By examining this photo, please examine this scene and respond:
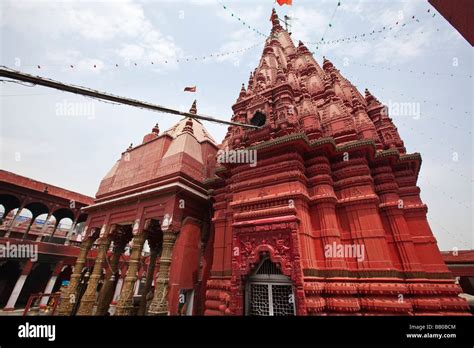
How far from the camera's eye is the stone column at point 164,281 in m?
8.21

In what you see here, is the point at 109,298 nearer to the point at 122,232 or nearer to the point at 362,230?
the point at 122,232

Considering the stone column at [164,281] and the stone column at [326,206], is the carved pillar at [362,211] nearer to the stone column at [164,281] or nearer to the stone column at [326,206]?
the stone column at [326,206]

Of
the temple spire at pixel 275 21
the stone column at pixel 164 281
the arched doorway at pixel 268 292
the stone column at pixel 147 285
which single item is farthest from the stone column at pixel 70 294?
the temple spire at pixel 275 21

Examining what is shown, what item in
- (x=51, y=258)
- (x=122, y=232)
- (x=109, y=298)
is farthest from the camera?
(x=51, y=258)

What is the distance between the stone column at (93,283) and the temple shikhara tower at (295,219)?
0.05m

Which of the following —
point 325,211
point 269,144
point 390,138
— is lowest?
point 325,211

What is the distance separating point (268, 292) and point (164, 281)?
14.4ft

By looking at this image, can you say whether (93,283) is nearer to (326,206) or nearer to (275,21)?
(326,206)

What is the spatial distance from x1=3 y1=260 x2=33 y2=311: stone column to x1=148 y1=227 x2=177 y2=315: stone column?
15551 mm

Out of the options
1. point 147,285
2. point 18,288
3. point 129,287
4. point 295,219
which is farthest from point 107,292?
point 295,219

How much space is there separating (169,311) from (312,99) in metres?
10.8

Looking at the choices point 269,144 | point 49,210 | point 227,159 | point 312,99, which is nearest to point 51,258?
point 49,210

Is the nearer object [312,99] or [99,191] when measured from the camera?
[312,99]
